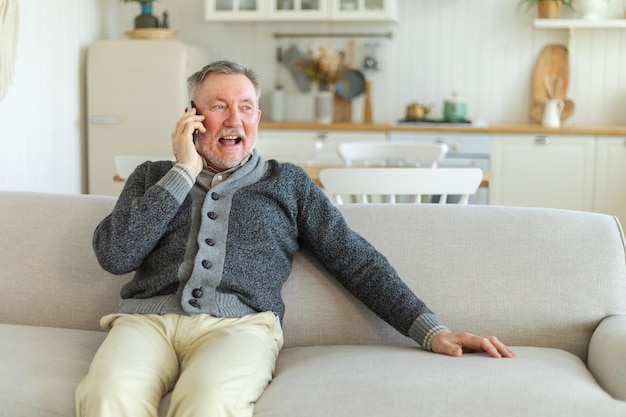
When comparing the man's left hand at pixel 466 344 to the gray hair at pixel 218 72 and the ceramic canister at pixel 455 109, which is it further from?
the ceramic canister at pixel 455 109

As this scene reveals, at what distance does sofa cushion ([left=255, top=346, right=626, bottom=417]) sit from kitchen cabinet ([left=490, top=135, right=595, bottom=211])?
10.8 ft

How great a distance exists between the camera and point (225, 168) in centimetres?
238

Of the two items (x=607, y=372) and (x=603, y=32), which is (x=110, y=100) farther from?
(x=607, y=372)

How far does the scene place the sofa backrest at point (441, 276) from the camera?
7.64ft

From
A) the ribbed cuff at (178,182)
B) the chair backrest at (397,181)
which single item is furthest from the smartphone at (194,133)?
the chair backrest at (397,181)

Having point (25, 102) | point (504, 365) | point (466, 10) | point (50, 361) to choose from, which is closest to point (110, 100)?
point (25, 102)

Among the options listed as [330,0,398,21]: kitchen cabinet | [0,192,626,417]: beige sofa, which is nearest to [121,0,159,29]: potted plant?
[330,0,398,21]: kitchen cabinet

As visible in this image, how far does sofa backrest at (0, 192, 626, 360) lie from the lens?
2.33m

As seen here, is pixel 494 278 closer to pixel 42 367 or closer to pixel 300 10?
pixel 42 367

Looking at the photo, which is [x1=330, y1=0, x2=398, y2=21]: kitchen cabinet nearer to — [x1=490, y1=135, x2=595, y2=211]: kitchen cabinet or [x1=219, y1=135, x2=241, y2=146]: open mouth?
[x1=490, y1=135, x2=595, y2=211]: kitchen cabinet

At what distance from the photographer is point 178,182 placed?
223cm

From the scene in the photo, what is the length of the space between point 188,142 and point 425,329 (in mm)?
732

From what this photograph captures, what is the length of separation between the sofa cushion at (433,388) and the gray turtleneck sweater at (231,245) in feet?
0.58

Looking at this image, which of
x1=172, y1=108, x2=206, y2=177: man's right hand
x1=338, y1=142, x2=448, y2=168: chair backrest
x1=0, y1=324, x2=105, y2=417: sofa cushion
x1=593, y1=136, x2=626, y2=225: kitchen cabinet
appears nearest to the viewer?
x1=0, y1=324, x2=105, y2=417: sofa cushion
